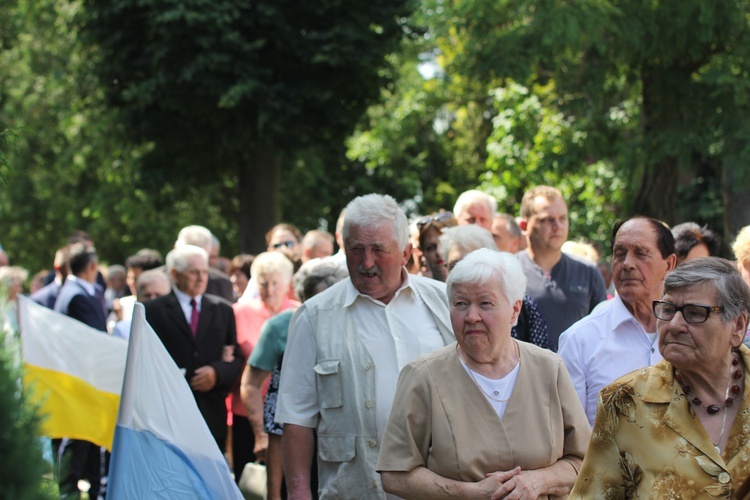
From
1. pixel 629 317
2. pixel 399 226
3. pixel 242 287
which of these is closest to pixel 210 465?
pixel 399 226

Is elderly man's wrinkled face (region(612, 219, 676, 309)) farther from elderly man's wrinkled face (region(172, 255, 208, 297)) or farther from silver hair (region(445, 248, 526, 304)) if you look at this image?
elderly man's wrinkled face (region(172, 255, 208, 297))

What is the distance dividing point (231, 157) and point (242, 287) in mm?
10327

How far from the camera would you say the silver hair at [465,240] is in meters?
6.39

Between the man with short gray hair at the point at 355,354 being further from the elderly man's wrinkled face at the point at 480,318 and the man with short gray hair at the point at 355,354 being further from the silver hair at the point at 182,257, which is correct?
the silver hair at the point at 182,257

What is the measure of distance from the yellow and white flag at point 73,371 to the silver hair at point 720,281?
4988 millimetres

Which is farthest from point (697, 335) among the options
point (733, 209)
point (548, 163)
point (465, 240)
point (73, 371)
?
point (733, 209)

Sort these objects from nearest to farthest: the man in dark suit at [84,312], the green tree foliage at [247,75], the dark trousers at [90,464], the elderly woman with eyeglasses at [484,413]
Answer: the elderly woman with eyeglasses at [484,413] < the dark trousers at [90,464] < the man in dark suit at [84,312] < the green tree foliage at [247,75]

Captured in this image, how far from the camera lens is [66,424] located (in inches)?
303

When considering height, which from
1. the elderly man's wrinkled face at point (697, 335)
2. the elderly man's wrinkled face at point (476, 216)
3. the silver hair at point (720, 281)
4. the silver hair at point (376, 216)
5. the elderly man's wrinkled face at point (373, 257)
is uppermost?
the elderly man's wrinkled face at point (476, 216)

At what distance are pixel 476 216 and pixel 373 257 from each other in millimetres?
3284

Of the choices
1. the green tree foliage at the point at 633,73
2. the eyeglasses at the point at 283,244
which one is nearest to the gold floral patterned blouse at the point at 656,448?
the eyeglasses at the point at 283,244

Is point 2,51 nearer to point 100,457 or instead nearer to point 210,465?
point 100,457

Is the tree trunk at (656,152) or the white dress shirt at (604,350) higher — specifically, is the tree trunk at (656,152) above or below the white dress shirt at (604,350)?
above

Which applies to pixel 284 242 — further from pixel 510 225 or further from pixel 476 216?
pixel 510 225
